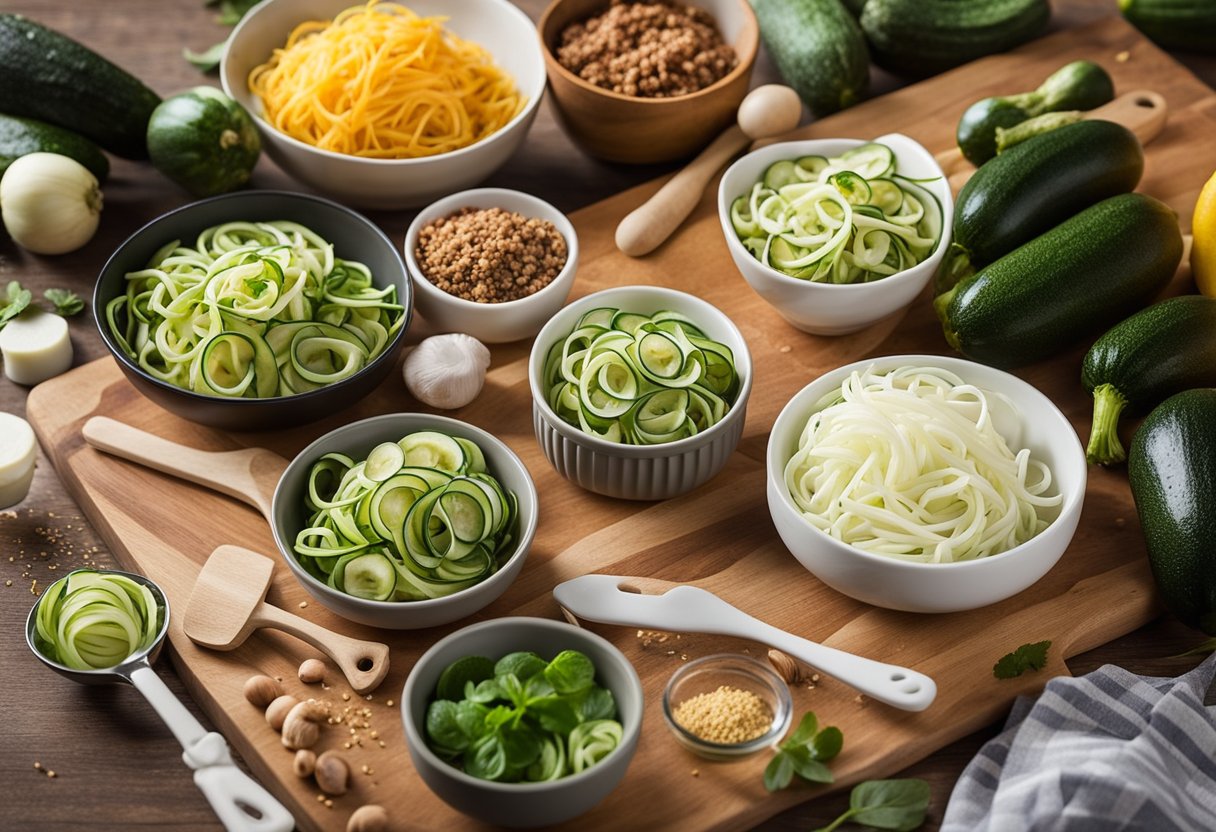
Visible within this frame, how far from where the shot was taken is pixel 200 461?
2.97 metres

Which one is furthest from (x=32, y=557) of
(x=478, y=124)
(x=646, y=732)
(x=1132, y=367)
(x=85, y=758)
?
(x=1132, y=367)

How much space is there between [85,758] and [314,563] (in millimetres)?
573

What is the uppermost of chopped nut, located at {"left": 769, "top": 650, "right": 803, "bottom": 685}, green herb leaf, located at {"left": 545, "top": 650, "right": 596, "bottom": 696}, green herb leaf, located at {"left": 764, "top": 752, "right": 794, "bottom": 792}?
green herb leaf, located at {"left": 545, "top": 650, "right": 596, "bottom": 696}

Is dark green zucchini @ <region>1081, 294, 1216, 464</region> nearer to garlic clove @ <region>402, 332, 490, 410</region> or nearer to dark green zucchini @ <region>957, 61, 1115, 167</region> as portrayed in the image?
dark green zucchini @ <region>957, 61, 1115, 167</region>

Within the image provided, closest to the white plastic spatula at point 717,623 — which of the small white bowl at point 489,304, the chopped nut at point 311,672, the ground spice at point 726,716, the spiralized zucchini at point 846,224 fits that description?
the ground spice at point 726,716

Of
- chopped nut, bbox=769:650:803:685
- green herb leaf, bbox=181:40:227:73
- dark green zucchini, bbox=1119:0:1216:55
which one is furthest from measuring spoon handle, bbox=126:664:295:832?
dark green zucchini, bbox=1119:0:1216:55

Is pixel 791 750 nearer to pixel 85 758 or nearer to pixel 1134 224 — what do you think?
pixel 85 758

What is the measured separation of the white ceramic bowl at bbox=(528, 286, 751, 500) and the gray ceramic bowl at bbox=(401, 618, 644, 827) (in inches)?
19.5

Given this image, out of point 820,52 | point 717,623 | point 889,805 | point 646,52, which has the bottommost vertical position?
point 889,805

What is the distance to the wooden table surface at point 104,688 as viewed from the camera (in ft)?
7.99

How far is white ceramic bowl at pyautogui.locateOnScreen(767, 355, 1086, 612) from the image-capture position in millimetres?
2525

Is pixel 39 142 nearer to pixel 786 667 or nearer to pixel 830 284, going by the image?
pixel 830 284

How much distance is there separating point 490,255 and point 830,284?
2.79 feet

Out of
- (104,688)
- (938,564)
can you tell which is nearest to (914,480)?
(938,564)
